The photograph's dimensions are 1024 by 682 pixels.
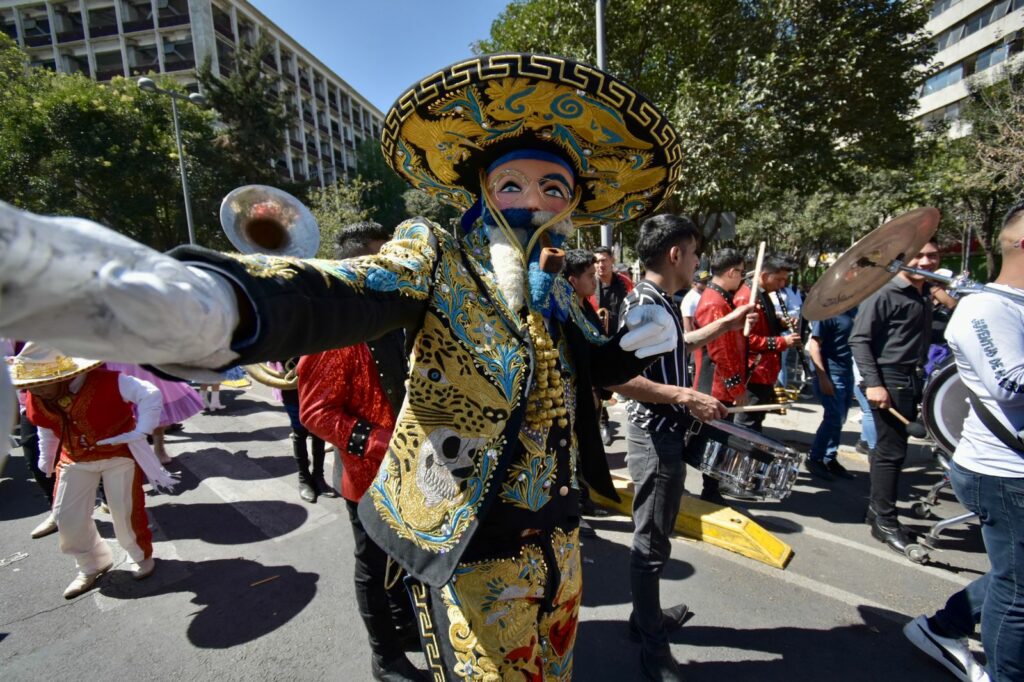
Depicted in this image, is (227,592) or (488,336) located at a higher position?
(488,336)

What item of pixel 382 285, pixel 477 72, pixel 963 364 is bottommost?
pixel 963 364

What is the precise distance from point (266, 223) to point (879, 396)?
14.9 ft

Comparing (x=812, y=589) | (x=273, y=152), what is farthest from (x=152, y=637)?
(x=273, y=152)

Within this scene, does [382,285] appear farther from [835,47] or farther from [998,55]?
[998,55]

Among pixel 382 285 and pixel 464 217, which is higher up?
pixel 464 217

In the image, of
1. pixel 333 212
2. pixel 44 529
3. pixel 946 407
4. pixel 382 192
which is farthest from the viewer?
pixel 382 192

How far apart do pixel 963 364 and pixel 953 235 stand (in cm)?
3107

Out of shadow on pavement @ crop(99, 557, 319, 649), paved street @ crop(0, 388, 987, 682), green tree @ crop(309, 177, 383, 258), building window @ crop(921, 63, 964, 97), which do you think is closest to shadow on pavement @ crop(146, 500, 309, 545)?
paved street @ crop(0, 388, 987, 682)

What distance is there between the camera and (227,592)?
3256mm

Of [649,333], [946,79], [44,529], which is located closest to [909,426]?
[649,333]

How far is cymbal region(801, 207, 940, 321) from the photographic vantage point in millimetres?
2630

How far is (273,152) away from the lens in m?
25.5

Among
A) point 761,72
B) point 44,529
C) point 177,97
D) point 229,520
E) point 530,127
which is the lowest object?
point 229,520

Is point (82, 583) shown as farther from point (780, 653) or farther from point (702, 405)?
point (780, 653)
